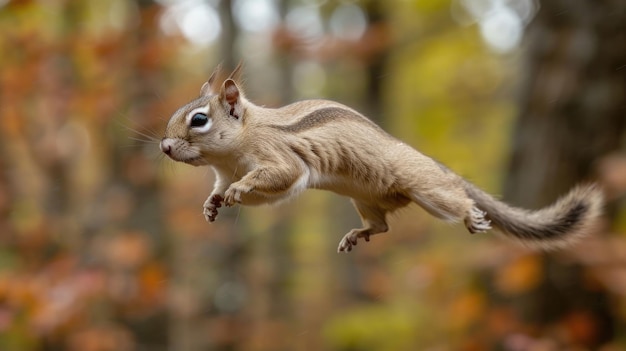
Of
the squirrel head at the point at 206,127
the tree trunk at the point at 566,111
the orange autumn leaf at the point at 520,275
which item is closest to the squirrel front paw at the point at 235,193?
the squirrel head at the point at 206,127

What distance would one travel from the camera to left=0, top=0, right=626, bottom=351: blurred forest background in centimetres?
786

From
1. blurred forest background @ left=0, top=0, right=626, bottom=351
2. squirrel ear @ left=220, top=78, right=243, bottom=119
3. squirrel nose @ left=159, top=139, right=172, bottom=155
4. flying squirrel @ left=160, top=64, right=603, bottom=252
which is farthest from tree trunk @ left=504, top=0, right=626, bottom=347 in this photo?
squirrel nose @ left=159, top=139, right=172, bottom=155

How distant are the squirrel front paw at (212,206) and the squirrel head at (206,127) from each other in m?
0.09

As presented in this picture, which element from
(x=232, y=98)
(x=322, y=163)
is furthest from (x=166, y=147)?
(x=322, y=163)

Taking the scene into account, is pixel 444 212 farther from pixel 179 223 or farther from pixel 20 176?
pixel 179 223

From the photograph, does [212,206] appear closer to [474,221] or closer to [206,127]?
[206,127]

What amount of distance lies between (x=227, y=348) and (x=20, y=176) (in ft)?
21.0

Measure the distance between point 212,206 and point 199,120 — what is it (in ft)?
0.70

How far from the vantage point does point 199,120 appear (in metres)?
1.85

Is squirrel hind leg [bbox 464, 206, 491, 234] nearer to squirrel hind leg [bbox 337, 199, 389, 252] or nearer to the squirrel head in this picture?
squirrel hind leg [bbox 337, 199, 389, 252]

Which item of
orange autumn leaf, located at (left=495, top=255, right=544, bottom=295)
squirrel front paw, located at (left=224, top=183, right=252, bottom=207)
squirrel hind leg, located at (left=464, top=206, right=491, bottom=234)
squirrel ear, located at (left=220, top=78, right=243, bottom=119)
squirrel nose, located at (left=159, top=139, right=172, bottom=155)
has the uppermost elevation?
orange autumn leaf, located at (left=495, top=255, right=544, bottom=295)

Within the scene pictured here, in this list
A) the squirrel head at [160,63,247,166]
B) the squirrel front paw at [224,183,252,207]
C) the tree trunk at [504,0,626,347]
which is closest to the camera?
the squirrel front paw at [224,183,252,207]

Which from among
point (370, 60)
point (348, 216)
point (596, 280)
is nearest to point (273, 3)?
point (370, 60)

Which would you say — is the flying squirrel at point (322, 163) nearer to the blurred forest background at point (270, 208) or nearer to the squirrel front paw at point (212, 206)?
the squirrel front paw at point (212, 206)
